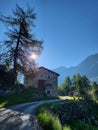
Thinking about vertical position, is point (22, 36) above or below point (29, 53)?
above

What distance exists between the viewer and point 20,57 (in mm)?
35344

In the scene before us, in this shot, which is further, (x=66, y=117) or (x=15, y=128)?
(x=66, y=117)

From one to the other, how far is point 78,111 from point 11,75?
1413cm

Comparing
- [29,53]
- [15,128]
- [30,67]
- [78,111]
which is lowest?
[15,128]

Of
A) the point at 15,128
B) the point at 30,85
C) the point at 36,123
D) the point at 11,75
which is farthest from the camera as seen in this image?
the point at 30,85

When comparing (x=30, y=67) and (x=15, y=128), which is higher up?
(x=30, y=67)

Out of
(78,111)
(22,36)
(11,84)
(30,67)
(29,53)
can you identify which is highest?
(22,36)

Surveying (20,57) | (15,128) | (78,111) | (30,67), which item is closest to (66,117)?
(78,111)

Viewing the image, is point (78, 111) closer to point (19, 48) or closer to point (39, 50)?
point (39, 50)

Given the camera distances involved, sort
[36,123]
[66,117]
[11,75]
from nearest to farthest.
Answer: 1. [36,123]
2. [66,117]
3. [11,75]

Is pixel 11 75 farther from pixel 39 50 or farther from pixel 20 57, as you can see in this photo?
pixel 39 50

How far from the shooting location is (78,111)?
114ft

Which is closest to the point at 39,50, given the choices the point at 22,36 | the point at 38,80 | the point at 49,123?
the point at 22,36

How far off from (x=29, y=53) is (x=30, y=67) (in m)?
2.95
